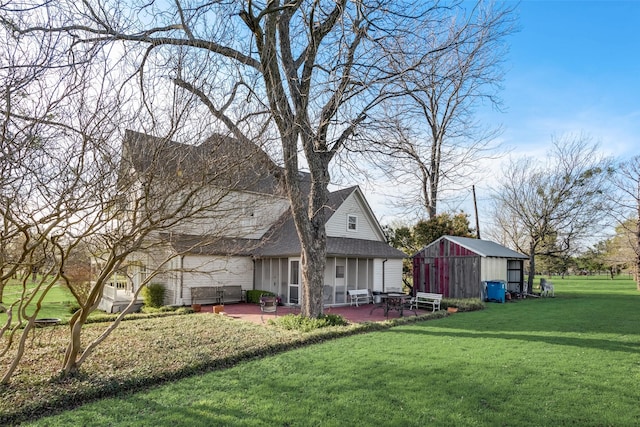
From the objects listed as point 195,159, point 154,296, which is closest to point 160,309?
point 154,296

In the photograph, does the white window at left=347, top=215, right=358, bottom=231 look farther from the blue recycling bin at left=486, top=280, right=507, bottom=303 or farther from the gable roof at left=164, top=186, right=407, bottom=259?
the blue recycling bin at left=486, top=280, right=507, bottom=303

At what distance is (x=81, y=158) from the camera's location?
5355 mm

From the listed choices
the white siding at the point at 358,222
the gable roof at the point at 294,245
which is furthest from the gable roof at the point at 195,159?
the white siding at the point at 358,222

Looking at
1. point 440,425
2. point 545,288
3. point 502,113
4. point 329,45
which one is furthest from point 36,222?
point 545,288

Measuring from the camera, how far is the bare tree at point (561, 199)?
2578 cm

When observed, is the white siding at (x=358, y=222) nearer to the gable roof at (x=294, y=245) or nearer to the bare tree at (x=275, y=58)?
the gable roof at (x=294, y=245)

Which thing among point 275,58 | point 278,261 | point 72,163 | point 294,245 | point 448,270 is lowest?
point 448,270

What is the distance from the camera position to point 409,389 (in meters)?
5.88

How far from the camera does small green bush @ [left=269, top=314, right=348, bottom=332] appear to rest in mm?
11015

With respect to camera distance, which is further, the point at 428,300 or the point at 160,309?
the point at 428,300

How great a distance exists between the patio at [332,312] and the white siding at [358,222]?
3.98 m

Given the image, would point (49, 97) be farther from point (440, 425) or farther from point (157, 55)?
point (440, 425)

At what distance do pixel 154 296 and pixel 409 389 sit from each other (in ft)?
45.0

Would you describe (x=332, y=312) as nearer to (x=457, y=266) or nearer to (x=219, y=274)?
(x=219, y=274)
